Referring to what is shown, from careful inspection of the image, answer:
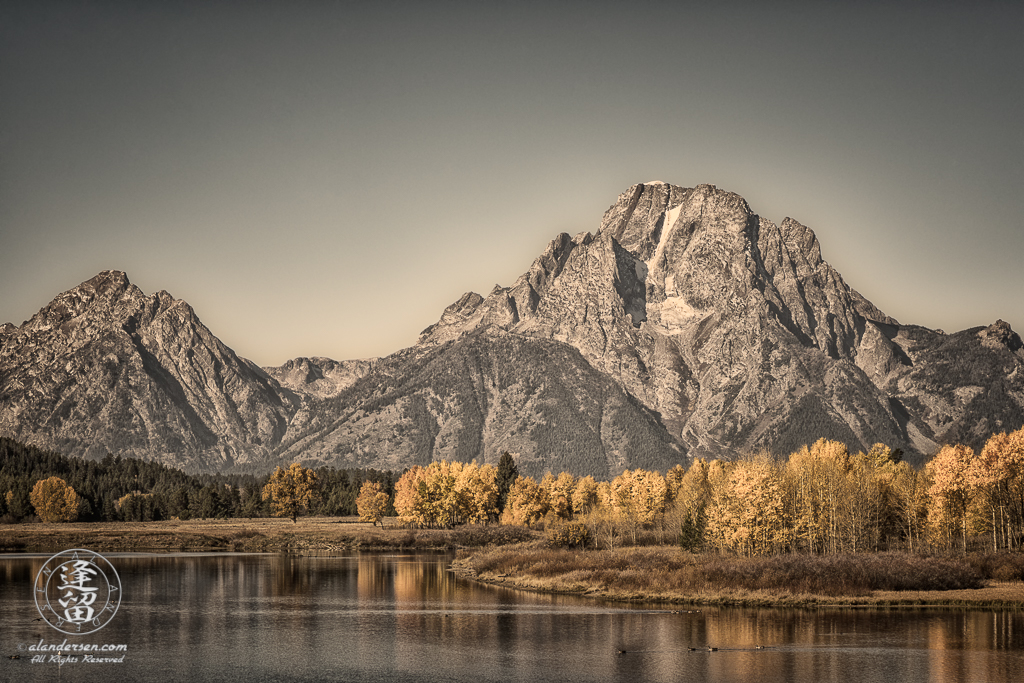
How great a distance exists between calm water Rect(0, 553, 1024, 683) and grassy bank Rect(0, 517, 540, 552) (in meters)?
61.7

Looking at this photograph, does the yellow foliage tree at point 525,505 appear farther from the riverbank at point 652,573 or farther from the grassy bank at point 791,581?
the grassy bank at point 791,581

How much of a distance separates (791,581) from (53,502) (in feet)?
549

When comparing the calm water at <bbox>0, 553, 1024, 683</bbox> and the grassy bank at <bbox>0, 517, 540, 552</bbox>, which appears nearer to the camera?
the calm water at <bbox>0, 553, 1024, 683</bbox>

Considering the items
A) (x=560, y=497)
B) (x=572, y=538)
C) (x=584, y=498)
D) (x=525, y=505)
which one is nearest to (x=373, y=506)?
(x=560, y=497)

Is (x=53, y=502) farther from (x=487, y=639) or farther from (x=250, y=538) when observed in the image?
(x=487, y=639)

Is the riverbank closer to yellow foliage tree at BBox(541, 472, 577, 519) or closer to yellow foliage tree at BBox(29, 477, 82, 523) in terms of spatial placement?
yellow foliage tree at BBox(541, 472, 577, 519)

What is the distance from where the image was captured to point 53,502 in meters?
192

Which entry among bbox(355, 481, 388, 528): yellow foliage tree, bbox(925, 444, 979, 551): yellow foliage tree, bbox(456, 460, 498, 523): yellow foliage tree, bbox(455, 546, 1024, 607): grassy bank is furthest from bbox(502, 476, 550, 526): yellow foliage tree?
bbox(925, 444, 979, 551): yellow foliage tree

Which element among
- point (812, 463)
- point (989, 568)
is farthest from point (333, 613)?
point (812, 463)

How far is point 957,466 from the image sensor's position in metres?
102

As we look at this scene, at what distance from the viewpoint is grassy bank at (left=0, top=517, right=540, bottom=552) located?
143 metres

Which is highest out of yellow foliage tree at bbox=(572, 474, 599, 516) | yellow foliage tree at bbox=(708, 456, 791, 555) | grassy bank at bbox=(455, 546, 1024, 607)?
yellow foliage tree at bbox=(708, 456, 791, 555)

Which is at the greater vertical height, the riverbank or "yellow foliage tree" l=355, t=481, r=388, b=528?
the riverbank

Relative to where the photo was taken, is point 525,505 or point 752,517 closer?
point 752,517
